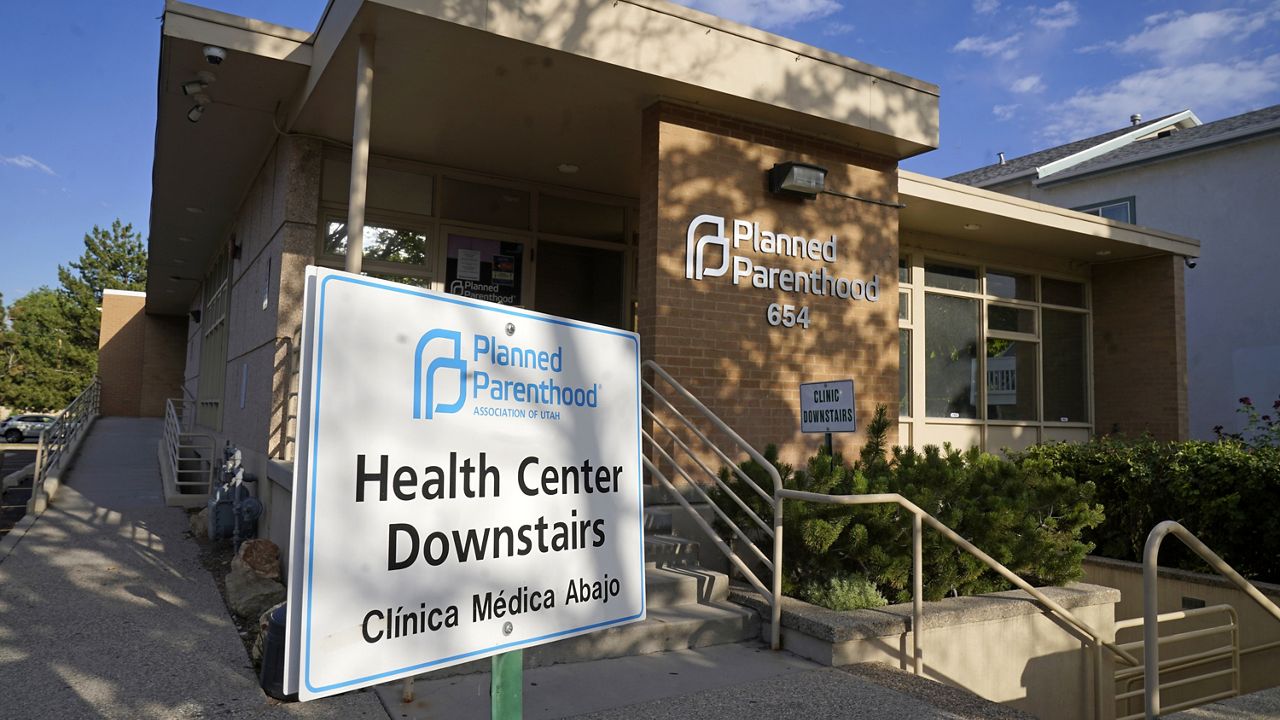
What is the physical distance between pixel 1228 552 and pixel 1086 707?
266 cm

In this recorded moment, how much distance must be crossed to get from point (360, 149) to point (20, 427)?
40.8m

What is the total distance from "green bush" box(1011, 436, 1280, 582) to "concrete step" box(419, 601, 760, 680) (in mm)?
3798

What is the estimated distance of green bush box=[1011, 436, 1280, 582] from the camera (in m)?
7.21

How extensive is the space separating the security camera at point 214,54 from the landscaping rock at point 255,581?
12.5 feet

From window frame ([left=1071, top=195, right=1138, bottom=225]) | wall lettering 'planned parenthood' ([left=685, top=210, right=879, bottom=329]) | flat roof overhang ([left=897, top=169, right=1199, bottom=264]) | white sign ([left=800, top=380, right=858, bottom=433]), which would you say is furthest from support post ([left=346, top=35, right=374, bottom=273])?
window frame ([left=1071, top=195, right=1138, bottom=225])

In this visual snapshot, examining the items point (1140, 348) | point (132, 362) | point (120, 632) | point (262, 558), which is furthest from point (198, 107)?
point (132, 362)

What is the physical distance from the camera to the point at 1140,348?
13.3 m

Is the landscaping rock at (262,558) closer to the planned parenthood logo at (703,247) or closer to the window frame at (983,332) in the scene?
the planned parenthood logo at (703,247)

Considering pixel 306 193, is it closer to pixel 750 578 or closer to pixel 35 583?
pixel 35 583

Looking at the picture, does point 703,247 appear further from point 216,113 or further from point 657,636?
point 216,113

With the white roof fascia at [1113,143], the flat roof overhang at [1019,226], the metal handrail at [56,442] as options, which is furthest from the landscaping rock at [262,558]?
the white roof fascia at [1113,143]

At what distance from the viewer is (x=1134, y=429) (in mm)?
13266

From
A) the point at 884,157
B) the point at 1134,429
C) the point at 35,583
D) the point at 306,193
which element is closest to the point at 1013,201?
the point at 884,157

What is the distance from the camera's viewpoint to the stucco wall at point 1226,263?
15430 millimetres
